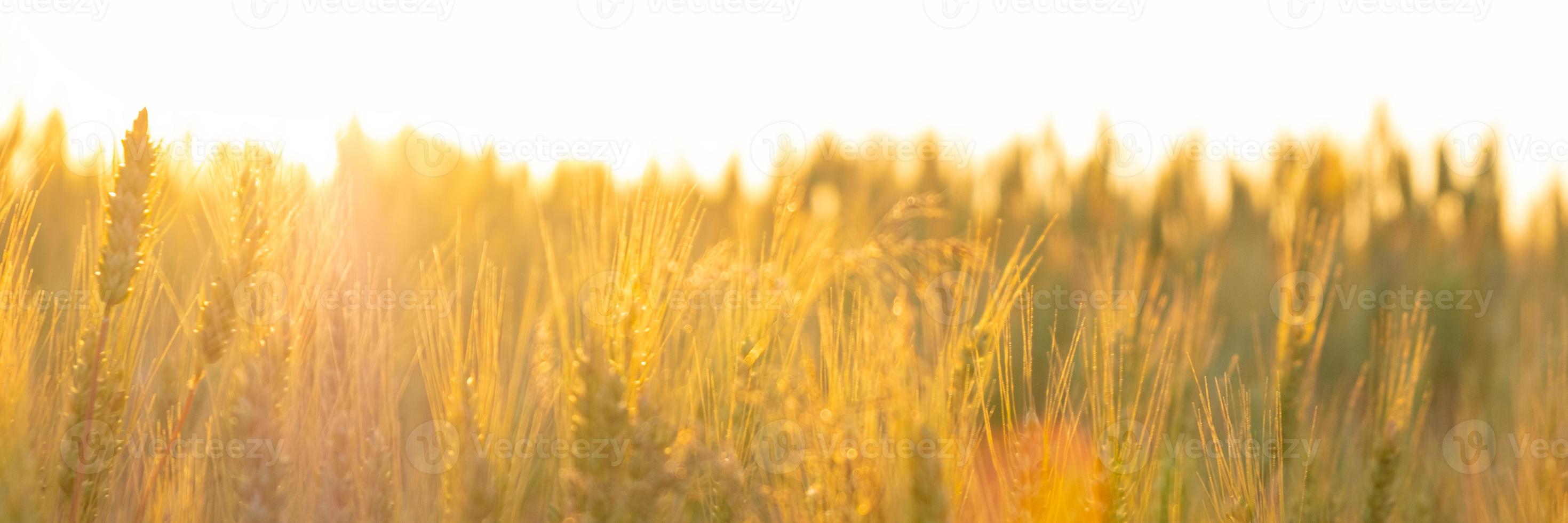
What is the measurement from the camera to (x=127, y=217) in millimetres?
2479

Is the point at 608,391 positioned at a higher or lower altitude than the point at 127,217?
lower

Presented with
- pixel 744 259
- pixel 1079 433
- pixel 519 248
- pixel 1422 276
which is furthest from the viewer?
pixel 1422 276

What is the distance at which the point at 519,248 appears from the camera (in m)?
6.32

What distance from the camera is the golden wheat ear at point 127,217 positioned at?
8.03ft

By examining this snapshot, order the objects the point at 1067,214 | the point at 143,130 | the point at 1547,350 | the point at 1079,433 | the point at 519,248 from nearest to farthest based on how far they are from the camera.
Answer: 1. the point at 143,130
2. the point at 1079,433
3. the point at 1547,350
4. the point at 519,248
5. the point at 1067,214

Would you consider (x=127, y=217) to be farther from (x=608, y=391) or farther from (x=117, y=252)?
(x=608, y=391)

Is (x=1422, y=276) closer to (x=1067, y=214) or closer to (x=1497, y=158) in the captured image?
(x=1497, y=158)

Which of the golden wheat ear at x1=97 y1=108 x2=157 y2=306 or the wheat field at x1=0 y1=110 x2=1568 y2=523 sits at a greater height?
the golden wheat ear at x1=97 y1=108 x2=157 y2=306

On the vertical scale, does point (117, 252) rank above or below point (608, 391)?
above

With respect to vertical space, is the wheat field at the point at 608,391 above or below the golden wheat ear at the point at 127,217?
below

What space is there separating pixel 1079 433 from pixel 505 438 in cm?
200

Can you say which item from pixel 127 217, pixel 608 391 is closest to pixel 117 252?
pixel 127 217

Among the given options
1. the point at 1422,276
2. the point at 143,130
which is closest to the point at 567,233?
the point at 143,130

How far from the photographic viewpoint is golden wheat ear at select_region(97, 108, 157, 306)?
2.45 m
